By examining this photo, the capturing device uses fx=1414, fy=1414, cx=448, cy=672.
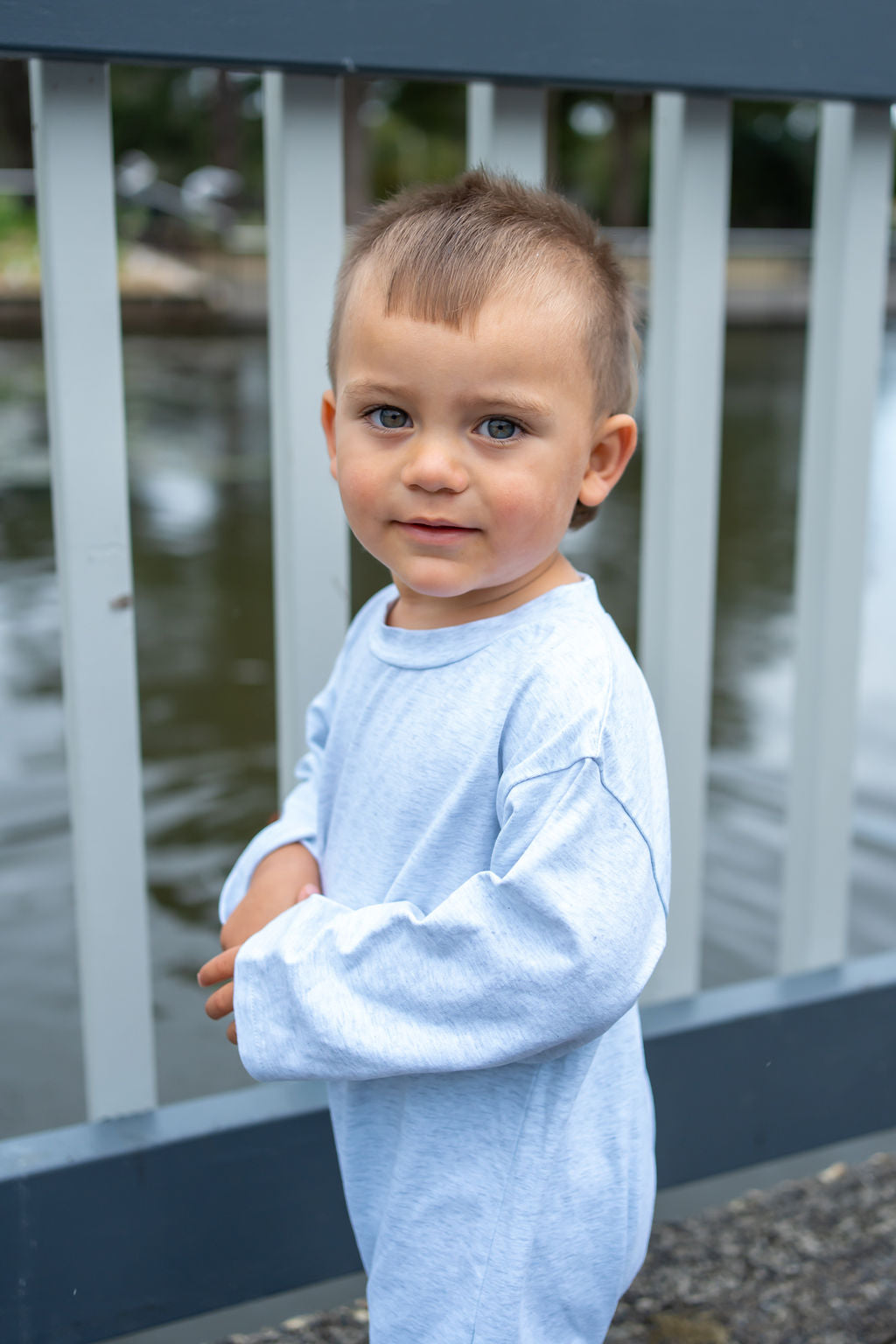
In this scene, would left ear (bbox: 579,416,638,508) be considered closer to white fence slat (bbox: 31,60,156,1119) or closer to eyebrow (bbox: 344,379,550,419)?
eyebrow (bbox: 344,379,550,419)

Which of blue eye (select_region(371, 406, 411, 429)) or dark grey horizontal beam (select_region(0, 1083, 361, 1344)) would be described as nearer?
blue eye (select_region(371, 406, 411, 429))

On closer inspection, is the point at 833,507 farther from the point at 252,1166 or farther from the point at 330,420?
the point at 252,1166

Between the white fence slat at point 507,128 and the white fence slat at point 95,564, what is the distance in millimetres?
450

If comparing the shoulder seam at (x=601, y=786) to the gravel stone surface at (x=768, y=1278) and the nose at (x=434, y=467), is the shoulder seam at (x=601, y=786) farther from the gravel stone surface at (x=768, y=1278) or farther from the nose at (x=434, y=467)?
the gravel stone surface at (x=768, y=1278)

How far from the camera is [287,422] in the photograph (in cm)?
170

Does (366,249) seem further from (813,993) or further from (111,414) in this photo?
(813,993)

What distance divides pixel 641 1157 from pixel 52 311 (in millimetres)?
1088

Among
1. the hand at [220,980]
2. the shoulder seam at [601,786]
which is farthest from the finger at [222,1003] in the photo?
the shoulder seam at [601,786]

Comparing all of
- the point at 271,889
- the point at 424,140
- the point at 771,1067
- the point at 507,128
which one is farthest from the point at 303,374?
the point at 424,140

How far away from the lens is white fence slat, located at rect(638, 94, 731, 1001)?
184 cm

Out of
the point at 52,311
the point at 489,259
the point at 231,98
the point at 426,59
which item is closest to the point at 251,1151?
the point at 52,311

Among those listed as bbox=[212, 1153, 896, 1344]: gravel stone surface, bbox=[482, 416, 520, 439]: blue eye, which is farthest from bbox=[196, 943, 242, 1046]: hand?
bbox=[212, 1153, 896, 1344]: gravel stone surface

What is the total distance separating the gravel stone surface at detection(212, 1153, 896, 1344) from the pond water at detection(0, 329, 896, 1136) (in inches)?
22.6

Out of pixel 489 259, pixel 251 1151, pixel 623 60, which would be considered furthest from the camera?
pixel 251 1151
